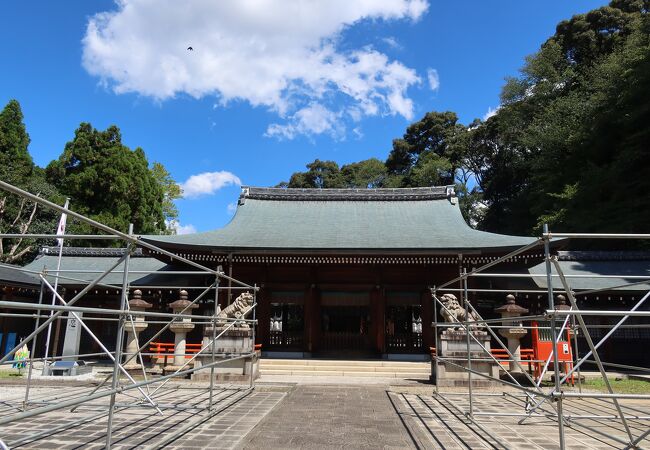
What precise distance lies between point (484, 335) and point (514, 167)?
96.2ft

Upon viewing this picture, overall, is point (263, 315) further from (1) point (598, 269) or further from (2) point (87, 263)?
(1) point (598, 269)

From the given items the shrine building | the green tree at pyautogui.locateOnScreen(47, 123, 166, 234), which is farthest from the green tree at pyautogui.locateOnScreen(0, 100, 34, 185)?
the shrine building

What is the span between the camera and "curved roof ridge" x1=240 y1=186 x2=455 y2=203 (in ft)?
69.4

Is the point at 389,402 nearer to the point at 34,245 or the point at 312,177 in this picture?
the point at 34,245

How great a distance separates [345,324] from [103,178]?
19100mm

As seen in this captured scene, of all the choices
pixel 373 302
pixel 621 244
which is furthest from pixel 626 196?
pixel 373 302

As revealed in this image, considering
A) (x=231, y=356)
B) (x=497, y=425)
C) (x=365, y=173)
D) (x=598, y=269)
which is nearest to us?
(x=497, y=425)

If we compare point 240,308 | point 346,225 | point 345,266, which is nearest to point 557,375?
point 240,308

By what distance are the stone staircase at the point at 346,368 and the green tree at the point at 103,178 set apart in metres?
17.3

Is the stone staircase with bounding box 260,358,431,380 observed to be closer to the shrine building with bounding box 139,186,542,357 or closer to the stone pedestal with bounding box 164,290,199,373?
the shrine building with bounding box 139,186,542,357

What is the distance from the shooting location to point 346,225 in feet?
59.2

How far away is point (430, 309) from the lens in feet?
50.0

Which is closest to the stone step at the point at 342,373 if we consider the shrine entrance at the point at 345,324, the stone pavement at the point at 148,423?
the shrine entrance at the point at 345,324

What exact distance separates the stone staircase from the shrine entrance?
205 centimetres
